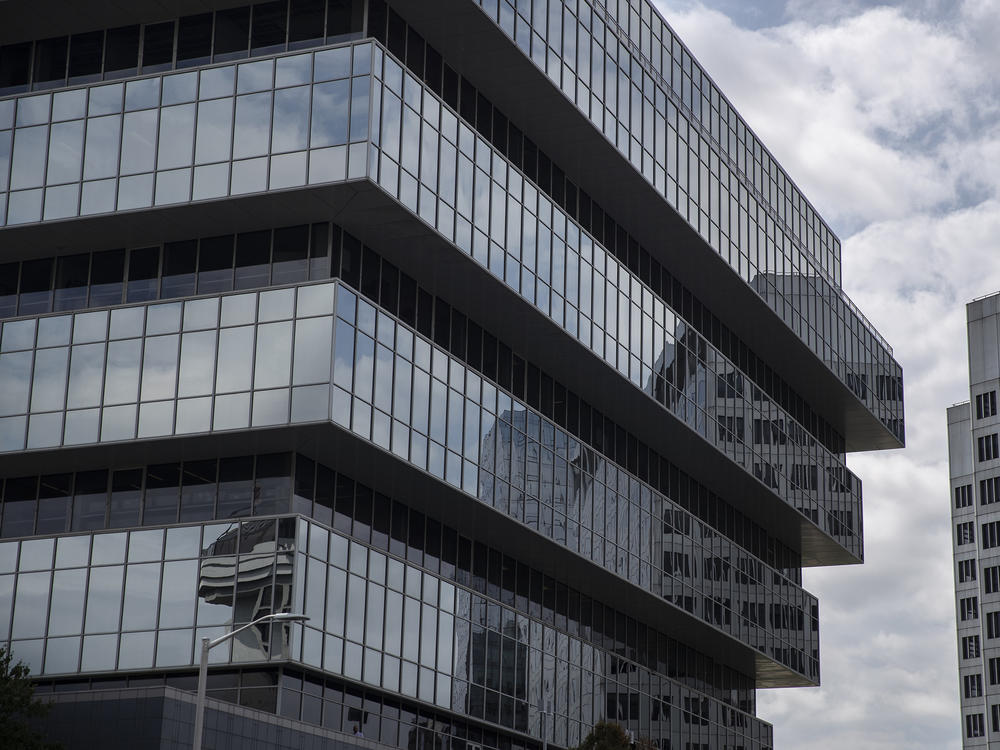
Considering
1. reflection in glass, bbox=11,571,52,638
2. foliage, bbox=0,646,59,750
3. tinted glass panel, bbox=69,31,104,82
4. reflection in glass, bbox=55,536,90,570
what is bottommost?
foliage, bbox=0,646,59,750

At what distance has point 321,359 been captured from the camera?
157ft

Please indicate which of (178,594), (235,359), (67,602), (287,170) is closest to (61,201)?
(287,170)

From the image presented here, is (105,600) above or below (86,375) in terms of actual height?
below

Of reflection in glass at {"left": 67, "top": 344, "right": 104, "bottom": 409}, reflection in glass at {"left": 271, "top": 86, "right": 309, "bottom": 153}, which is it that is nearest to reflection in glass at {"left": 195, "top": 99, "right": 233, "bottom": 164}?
reflection in glass at {"left": 271, "top": 86, "right": 309, "bottom": 153}

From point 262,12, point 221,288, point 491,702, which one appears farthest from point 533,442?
point 262,12

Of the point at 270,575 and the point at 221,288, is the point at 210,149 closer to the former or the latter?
the point at 221,288

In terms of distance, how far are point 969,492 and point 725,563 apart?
7667 centimetres

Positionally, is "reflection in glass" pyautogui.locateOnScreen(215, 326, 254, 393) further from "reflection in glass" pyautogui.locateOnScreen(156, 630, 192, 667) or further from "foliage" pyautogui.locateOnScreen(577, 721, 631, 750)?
"foliage" pyautogui.locateOnScreen(577, 721, 631, 750)

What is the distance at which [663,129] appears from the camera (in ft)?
228

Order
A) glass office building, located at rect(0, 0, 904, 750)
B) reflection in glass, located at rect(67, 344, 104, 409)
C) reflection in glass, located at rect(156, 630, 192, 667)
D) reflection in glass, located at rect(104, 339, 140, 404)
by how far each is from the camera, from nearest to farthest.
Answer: reflection in glass, located at rect(156, 630, 192, 667) < glass office building, located at rect(0, 0, 904, 750) < reflection in glass, located at rect(104, 339, 140, 404) < reflection in glass, located at rect(67, 344, 104, 409)

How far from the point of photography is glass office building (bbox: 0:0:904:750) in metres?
47.8

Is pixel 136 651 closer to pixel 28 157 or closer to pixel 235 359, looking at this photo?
pixel 235 359

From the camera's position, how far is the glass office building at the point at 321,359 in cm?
4784

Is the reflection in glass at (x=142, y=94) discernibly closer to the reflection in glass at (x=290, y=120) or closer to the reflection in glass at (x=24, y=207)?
the reflection in glass at (x=24, y=207)
